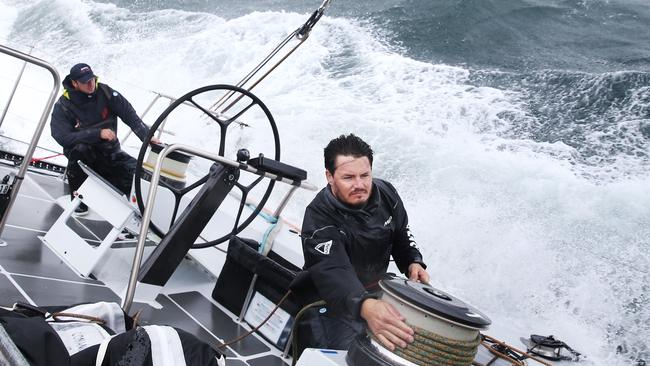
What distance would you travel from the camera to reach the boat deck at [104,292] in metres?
2.13

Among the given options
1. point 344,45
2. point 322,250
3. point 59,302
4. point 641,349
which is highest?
point 344,45

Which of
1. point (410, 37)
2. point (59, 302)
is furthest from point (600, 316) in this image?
point (410, 37)

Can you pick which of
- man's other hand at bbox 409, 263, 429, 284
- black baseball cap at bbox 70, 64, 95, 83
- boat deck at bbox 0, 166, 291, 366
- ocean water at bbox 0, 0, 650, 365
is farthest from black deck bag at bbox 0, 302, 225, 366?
black baseball cap at bbox 70, 64, 95, 83

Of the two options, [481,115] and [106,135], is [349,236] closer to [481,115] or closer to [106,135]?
[106,135]

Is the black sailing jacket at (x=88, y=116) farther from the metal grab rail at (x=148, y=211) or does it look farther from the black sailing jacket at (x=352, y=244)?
the black sailing jacket at (x=352, y=244)

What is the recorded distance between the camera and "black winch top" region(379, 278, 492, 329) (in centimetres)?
124

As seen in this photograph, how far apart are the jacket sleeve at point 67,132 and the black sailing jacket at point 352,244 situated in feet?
5.64

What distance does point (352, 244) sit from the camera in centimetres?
186

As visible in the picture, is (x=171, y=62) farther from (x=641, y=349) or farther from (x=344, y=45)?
(x=641, y=349)

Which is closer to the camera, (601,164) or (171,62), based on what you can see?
(601,164)

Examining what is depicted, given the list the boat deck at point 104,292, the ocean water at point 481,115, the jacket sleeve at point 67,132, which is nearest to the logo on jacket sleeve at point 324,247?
the boat deck at point 104,292

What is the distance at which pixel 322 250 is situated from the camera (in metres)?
1.72

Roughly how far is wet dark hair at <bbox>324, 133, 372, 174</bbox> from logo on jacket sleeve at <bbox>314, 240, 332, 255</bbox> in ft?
0.85

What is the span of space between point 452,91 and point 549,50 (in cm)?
213
